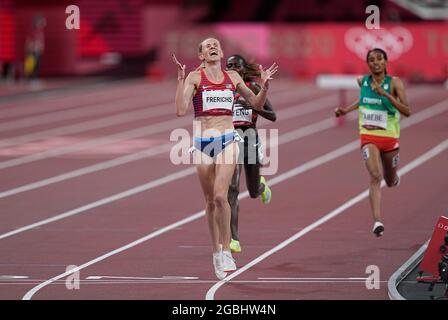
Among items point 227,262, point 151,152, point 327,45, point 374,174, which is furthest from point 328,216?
point 327,45

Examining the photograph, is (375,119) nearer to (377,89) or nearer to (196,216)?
(377,89)

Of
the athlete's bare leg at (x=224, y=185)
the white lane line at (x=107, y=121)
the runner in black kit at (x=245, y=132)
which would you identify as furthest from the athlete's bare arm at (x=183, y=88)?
the white lane line at (x=107, y=121)

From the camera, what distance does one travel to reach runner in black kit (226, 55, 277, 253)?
42.9ft

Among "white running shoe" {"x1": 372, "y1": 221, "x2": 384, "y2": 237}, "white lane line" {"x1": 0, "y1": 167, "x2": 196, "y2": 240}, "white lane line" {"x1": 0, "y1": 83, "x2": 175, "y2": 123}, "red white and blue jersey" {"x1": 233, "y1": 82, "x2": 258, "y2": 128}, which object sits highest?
"red white and blue jersey" {"x1": 233, "y1": 82, "x2": 258, "y2": 128}

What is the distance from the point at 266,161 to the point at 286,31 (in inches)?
747

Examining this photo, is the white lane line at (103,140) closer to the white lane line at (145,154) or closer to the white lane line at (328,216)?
the white lane line at (145,154)

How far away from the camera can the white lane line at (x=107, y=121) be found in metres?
27.9

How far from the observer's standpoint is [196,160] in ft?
38.9

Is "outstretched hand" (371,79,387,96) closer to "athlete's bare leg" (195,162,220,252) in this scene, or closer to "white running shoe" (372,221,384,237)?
"white running shoe" (372,221,384,237)

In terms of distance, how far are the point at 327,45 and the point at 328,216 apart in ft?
85.6

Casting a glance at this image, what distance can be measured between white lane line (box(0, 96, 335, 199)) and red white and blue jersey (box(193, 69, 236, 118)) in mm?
7594

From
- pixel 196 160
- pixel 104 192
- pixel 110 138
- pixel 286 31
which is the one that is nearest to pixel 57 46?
pixel 286 31

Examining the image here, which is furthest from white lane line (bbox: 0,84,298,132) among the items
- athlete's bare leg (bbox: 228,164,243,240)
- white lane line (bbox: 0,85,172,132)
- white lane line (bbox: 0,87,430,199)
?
athlete's bare leg (bbox: 228,164,243,240)
